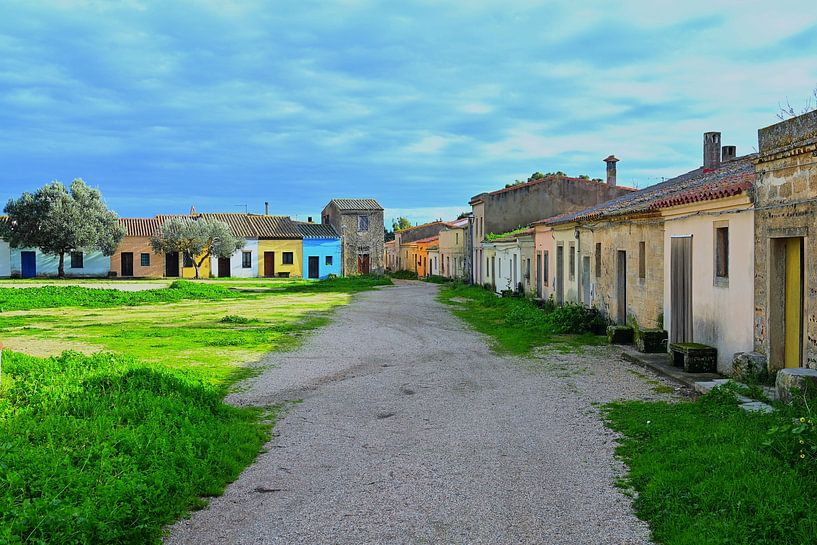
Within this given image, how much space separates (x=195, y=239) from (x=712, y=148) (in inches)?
1429

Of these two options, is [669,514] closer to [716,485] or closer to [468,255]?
[716,485]

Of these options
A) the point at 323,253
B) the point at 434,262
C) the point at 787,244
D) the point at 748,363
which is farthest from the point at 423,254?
the point at 787,244

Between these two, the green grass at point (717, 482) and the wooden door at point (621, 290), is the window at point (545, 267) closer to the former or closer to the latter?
the wooden door at point (621, 290)

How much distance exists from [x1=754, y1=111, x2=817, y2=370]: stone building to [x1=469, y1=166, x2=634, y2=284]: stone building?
981 inches

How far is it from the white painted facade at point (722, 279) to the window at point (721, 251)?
66mm

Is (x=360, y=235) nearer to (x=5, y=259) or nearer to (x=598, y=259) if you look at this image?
(x=5, y=259)

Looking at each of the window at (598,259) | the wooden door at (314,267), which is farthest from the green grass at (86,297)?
the wooden door at (314,267)

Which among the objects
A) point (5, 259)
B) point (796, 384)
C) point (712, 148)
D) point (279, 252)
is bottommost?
point (796, 384)

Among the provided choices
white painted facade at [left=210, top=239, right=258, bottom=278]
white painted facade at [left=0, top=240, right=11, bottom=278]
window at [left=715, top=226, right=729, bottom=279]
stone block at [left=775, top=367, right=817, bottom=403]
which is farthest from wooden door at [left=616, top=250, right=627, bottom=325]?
white painted facade at [left=0, top=240, right=11, bottom=278]

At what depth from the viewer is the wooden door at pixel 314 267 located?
5779cm

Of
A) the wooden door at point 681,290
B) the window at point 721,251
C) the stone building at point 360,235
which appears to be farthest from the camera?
the stone building at point 360,235

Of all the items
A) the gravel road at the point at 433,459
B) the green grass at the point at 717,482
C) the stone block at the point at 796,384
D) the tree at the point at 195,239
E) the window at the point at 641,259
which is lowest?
the gravel road at the point at 433,459

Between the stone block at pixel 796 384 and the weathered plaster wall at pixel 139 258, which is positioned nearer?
the stone block at pixel 796 384

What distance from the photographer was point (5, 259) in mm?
52250
